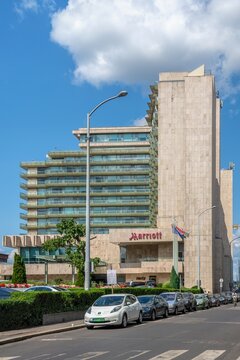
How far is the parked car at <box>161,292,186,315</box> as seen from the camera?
37.6m

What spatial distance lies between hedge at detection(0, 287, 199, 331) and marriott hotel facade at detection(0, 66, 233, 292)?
43.4 metres

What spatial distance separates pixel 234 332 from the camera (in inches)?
901

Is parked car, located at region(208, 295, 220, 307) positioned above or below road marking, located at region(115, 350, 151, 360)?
below

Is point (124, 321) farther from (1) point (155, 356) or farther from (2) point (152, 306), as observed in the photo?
(1) point (155, 356)

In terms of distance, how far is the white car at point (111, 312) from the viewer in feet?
83.7

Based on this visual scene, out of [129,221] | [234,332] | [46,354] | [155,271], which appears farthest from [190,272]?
[46,354]

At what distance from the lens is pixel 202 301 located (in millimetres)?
50062

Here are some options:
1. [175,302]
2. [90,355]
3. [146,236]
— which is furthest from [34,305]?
[146,236]

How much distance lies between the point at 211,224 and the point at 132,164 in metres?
37.7

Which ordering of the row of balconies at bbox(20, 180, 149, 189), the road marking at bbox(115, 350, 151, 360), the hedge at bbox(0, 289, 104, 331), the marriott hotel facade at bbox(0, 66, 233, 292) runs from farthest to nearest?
1. the row of balconies at bbox(20, 180, 149, 189)
2. the marriott hotel facade at bbox(0, 66, 233, 292)
3. the hedge at bbox(0, 289, 104, 331)
4. the road marking at bbox(115, 350, 151, 360)

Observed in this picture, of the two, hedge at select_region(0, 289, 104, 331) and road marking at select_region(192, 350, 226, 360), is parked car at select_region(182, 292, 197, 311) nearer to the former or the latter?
hedge at select_region(0, 289, 104, 331)

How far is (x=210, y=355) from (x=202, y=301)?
3546 centimetres

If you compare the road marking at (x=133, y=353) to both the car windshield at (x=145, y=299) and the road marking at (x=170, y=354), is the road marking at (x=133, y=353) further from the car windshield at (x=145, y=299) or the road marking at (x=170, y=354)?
the car windshield at (x=145, y=299)

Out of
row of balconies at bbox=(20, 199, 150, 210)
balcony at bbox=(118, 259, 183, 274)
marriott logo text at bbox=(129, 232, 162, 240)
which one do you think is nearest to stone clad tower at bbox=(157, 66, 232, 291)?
marriott logo text at bbox=(129, 232, 162, 240)
